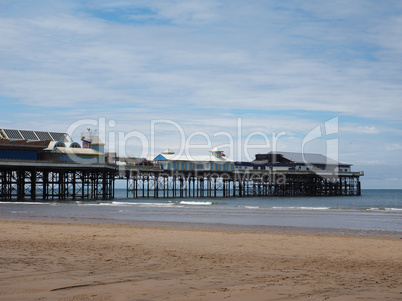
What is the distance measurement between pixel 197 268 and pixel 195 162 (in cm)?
5898

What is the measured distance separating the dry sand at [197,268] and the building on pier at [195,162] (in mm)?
51041

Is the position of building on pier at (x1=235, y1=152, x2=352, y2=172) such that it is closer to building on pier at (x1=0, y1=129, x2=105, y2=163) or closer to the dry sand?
building on pier at (x1=0, y1=129, x2=105, y2=163)

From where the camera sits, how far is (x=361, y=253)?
1258 cm

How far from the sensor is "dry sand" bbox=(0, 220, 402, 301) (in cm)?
720

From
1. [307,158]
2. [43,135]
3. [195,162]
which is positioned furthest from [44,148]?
[307,158]

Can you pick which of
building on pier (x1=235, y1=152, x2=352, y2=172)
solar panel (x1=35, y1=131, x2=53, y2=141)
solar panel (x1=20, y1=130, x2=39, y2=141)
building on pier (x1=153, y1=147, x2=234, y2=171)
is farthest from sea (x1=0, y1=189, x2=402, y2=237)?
building on pier (x1=235, y1=152, x2=352, y2=172)

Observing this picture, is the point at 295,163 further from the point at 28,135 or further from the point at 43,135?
the point at 28,135

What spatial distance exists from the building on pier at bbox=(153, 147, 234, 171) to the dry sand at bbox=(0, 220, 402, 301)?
167ft

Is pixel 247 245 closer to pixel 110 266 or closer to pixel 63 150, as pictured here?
pixel 110 266

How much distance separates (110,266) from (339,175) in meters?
81.2

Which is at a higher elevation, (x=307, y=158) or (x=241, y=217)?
(x=307, y=158)

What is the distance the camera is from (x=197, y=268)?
952 centimetres

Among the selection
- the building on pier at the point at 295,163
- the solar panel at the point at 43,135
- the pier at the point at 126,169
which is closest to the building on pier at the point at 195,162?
the pier at the point at 126,169

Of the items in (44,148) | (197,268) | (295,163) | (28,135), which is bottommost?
(197,268)
